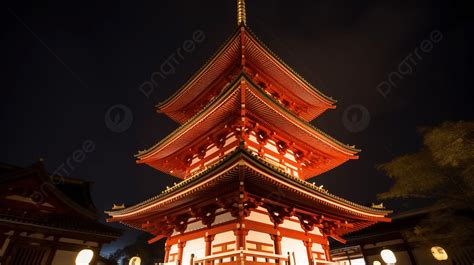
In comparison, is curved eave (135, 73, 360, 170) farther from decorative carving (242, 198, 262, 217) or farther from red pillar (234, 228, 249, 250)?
red pillar (234, 228, 249, 250)

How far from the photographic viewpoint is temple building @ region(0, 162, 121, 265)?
11.9 metres

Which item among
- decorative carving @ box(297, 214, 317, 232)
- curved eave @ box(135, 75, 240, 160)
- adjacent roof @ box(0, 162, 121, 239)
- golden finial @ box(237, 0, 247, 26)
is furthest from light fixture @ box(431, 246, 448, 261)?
adjacent roof @ box(0, 162, 121, 239)

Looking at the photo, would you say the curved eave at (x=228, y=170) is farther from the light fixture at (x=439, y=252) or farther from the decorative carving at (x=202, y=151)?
the light fixture at (x=439, y=252)

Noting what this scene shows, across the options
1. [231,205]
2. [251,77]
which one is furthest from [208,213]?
[251,77]

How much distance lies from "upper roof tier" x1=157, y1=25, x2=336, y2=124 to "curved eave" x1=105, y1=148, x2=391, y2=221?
20.4 ft

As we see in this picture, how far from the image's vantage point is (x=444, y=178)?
11812mm

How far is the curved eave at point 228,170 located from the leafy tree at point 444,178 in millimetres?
2198

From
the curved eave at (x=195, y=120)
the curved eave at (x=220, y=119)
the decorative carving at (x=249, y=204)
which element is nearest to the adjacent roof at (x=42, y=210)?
the curved eave at (x=220, y=119)

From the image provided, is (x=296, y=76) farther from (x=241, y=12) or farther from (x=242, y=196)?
(x=242, y=196)

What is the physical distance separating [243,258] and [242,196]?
181 cm

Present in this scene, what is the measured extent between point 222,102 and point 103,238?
11.4 metres

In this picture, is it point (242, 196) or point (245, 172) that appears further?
point (242, 196)

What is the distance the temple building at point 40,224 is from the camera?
11.9 meters

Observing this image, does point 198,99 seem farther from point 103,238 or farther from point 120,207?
point 103,238
